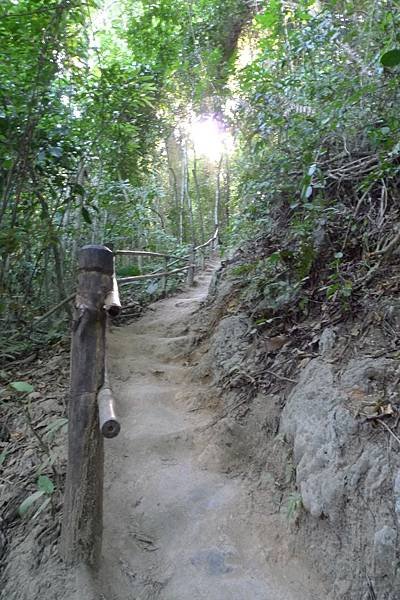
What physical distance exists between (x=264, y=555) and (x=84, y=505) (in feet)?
2.89

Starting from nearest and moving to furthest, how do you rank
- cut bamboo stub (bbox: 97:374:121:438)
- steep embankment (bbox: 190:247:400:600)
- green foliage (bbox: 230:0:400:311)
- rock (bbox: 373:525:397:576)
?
cut bamboo stub (bbox: 97:374:121:438)
rock (bbox: 373:525:397:576)
steep embankment (bbox: 190:247:400:600)
green foliage (bbox: 230:0:400:311)

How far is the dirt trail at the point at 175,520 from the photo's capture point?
6.90ft

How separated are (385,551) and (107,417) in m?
1.16

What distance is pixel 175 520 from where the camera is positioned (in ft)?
8.19

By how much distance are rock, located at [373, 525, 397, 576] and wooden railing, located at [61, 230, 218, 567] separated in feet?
3.86

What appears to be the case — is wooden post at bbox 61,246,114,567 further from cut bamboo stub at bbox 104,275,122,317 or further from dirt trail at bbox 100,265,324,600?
dirt trail at bbox 100,265,324,600

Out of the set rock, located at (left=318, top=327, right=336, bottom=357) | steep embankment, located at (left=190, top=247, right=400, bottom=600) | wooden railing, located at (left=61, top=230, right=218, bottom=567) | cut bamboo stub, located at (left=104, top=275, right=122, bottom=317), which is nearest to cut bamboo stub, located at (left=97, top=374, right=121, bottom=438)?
wooden railing, located at (left=61, top=230, right=218, bottom=567)

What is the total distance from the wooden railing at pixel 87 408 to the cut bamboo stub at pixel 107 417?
0.44ft

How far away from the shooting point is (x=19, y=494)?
Answer: 2.68 meters

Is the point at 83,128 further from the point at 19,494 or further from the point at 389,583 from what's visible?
the point at 389,583

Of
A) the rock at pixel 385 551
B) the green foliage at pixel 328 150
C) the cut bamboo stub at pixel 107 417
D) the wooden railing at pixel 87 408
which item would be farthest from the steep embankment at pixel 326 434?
the cut bamboo stub at pixel 107 417

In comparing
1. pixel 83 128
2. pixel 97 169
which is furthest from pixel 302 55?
pixel 97 169

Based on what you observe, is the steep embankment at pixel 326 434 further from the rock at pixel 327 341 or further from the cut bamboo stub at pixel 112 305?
the cut bamboo stub at pixel 112 305

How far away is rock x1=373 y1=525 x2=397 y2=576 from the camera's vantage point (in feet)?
5.73
